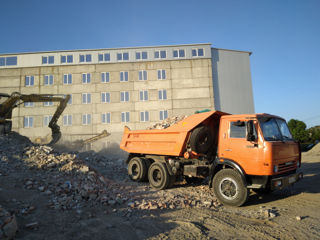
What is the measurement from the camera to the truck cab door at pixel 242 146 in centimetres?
520

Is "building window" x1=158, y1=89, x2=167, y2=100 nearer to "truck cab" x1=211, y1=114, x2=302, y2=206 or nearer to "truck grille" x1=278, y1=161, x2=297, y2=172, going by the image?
"truck cab" x1=211, y1=114, x2=302, y2=206

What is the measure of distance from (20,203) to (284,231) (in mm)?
5669

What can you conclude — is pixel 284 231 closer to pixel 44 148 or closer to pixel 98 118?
pixel 44 148

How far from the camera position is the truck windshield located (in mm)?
5328

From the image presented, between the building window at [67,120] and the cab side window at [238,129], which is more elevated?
the building window at [67,120]

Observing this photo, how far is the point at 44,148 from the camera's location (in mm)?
9555

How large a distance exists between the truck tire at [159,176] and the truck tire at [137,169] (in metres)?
0.44

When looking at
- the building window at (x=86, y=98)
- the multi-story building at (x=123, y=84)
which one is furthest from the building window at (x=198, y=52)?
the building window at (x=86, y=98)

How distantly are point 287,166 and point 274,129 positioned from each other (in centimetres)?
102

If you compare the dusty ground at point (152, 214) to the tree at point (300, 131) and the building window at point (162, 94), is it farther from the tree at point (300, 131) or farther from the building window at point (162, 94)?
the tree at point (300, 131)

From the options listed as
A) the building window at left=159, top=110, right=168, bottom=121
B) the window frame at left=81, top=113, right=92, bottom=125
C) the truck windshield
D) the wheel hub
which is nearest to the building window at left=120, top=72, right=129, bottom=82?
the window frame at left=81, top=113, right=92, bottom=125

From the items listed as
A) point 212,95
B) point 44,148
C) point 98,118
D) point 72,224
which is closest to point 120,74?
point 98,118

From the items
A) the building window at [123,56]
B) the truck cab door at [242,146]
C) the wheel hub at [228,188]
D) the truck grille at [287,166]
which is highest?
the building window at [123,56]

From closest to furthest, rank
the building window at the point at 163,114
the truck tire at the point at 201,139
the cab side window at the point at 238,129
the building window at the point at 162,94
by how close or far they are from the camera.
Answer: the cab side window at the point at 238,129, the truck tire at the point at 201,139, the building window at the point at 163,114, the building window at the point at 162,94
